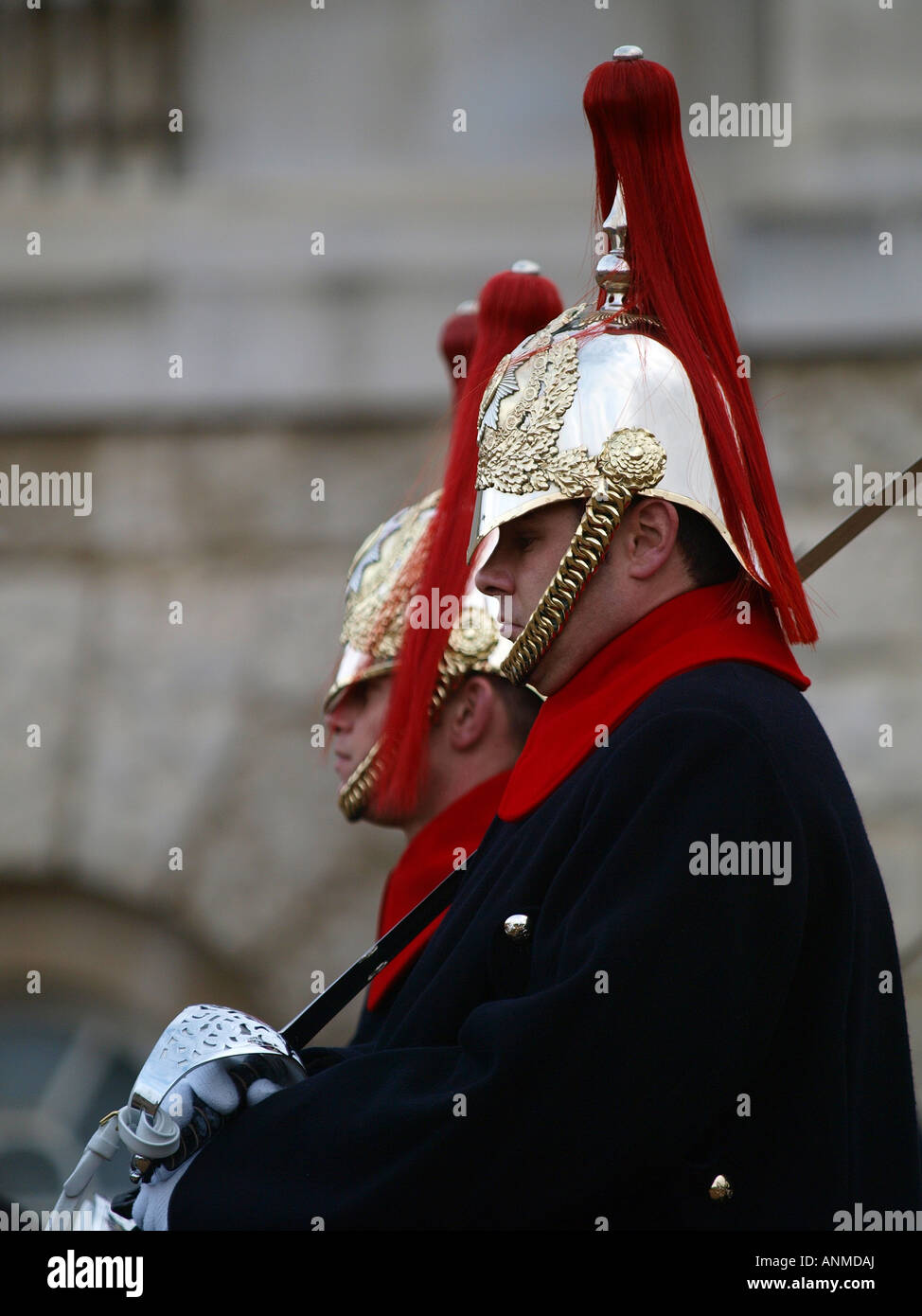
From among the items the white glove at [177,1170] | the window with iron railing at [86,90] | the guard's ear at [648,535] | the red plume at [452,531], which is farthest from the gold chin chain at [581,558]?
the window with iron railing at [86,90]

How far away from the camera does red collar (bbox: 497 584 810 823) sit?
7.38ft

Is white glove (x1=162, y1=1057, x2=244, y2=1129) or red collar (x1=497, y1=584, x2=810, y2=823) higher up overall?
red collar (x1=497, y1=584, x2=810, y2=823)

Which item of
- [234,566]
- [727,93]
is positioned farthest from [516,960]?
[727,93]

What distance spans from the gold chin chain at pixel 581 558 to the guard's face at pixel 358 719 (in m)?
1.34

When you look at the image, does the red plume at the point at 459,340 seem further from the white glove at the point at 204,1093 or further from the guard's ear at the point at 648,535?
the white glove at the point at 204,1093

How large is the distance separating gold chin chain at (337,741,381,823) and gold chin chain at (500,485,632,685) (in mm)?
1283

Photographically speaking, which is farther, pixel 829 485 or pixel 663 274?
pixel 829 485

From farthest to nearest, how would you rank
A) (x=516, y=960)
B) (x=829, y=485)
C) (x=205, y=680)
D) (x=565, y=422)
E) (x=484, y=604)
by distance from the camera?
(x=205, y=680)
(x=829, y=485)
(x=484, y=604)
(x=565, y=422)
(x=516, y=960)

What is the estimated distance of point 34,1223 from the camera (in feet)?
9.09

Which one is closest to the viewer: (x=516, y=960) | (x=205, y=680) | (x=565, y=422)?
(x=516, y=960)

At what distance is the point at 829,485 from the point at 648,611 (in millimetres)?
2657

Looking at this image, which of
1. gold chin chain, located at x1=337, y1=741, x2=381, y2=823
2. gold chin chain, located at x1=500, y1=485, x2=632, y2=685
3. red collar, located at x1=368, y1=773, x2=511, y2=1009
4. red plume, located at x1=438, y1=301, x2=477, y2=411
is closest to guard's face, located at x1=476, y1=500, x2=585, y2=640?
gold chin chain, located at x1=500, y1=485, x2=632, y2=685

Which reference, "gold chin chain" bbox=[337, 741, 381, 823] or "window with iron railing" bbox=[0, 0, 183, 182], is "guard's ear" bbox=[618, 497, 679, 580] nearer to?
"gold chin chain" bbox=[337, 741, 381, 823]

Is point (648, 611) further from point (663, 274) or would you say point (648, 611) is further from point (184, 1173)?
point (184, 1173)
